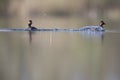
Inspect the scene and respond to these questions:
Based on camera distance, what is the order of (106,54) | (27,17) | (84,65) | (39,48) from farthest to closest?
(27,17)
(39,48)
(106,54)
(84,65)

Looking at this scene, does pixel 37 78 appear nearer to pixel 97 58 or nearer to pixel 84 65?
pixel 84 65

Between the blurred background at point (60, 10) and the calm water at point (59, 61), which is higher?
the blurred background at point (60, 10)

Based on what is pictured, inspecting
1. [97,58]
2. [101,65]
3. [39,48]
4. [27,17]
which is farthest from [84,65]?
[27,17]

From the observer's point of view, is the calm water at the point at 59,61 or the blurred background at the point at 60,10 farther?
the blurred background at the point at 60,10

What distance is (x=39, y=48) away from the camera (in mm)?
10250

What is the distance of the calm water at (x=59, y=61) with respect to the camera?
22.3ft

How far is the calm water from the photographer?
22.3 feet

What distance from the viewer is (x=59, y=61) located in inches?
319

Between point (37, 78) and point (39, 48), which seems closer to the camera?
point (37, 78)

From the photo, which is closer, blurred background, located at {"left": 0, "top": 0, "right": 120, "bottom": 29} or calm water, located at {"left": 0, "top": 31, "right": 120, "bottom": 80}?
calm water, located at {"left": 0, "top": 31, "right": 120, "bottom": 80}

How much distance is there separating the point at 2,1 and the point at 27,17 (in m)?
1.48

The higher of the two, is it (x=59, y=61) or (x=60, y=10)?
(x=60, y=10)

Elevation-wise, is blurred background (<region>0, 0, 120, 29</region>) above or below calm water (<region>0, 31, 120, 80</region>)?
above

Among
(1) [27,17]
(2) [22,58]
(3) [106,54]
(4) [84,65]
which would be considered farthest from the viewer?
(1) [27,17]
